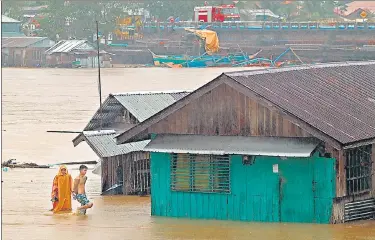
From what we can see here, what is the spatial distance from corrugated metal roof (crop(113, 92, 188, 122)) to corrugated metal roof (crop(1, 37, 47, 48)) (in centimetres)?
7683

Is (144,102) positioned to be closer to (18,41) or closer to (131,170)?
(131,170)

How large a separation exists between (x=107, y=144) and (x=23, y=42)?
81389mm

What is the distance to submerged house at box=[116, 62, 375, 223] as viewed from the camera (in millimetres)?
18828

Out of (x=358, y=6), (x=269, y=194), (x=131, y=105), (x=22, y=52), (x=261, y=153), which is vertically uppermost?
(x=358, y=6)

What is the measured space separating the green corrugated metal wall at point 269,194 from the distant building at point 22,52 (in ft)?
265

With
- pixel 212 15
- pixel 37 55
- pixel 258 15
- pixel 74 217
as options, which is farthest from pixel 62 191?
pixel 258 15

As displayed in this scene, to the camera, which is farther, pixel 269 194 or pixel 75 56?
pixel 75 56

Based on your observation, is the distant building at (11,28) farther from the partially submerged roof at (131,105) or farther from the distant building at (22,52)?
the partially submerged roof at (131,105)

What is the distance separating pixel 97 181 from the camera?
83.2 feet

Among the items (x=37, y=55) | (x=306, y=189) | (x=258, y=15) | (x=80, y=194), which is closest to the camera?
(x=306, y=189)

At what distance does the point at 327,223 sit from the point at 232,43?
310 ft

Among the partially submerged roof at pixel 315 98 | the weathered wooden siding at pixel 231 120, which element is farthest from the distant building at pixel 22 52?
the weathered wooden siding at pixel 231 120

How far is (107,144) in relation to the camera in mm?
23078

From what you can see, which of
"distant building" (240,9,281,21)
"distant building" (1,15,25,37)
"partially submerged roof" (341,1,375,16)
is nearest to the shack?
"distant building" (1,15,25,37)
